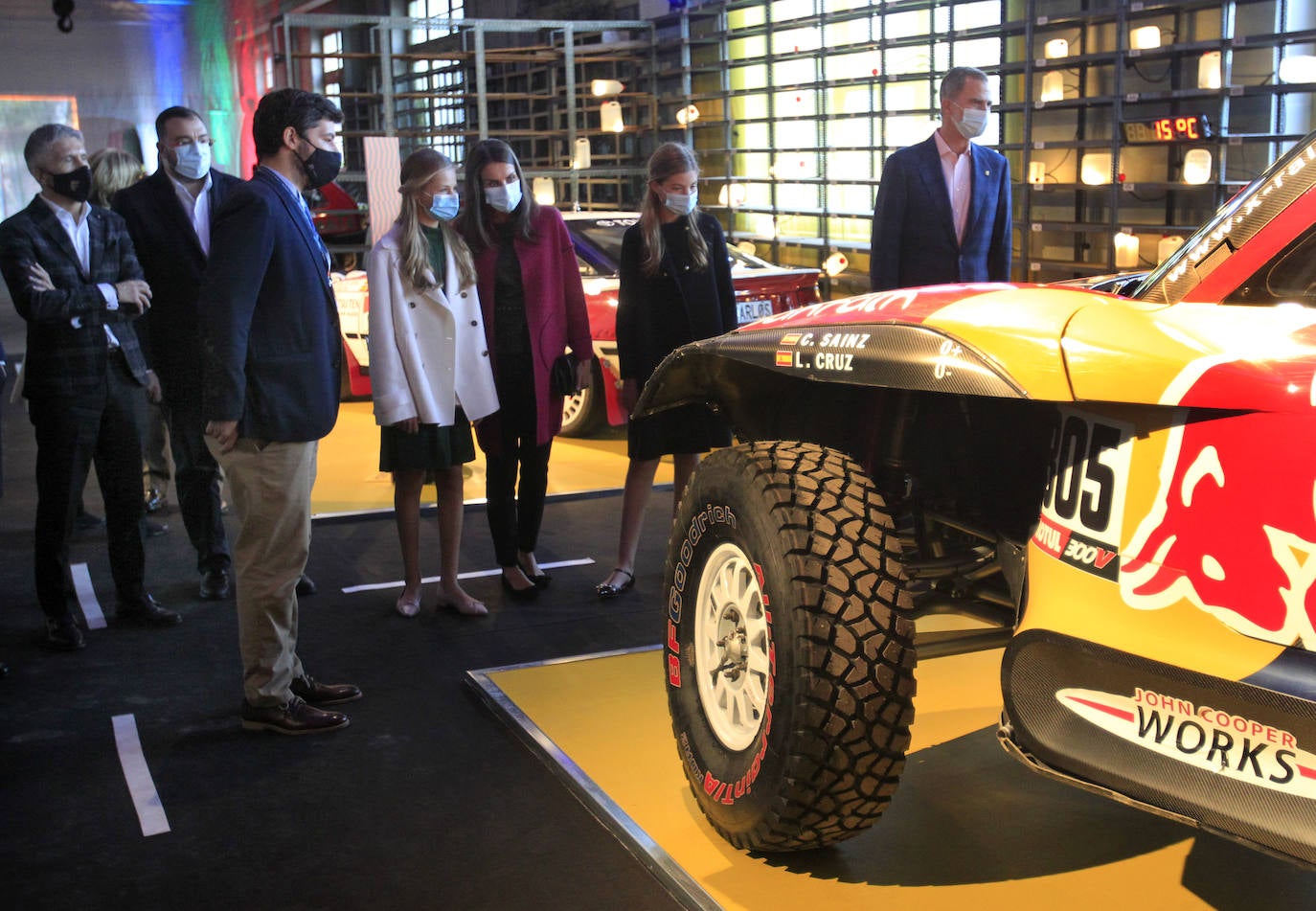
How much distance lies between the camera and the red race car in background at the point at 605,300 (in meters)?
8.41

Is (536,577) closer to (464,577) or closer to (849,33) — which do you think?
(464,577)

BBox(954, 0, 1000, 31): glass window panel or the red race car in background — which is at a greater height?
BBox(954, 0, 1000, 31): glass window panel

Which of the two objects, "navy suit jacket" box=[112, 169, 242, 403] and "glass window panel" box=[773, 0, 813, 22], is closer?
"navy suit jacket" box=[112, 169, 242, 403]

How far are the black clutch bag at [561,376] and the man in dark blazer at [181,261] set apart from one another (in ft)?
4.34

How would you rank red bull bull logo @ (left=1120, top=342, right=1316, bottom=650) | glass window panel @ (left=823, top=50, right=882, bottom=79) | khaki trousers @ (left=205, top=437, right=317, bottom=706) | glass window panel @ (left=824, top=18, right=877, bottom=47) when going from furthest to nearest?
glass window panel @ (left=824, top=18, right=877, bottom=47) → glass window panel @ (left=823, top=50, right=882, bottom=79) → khaki trousers @ (left=205, top=437, right=317, bottom=706) → red bull bull logo @ (left=1120, top=342, right=1316, bottom=650)

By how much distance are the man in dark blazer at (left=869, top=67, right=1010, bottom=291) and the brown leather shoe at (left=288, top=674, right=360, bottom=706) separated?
2473 mm

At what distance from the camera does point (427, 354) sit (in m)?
4.75

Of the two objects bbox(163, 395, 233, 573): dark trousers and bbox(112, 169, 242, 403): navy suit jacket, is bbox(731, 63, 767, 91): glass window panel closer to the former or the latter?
bbox(112, 169, 242, 403): navy suit jacket

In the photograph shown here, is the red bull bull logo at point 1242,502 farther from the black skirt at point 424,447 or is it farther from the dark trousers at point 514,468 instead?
the dark trousers at point 514,468

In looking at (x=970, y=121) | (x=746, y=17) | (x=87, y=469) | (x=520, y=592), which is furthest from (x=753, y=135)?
(x=87, y=469)

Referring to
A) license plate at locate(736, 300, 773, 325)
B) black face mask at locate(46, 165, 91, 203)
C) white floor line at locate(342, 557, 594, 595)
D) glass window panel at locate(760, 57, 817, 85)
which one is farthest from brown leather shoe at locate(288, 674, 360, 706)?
glass window panel at locate(760, 57, 817, 85)

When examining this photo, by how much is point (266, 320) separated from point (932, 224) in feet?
8.37

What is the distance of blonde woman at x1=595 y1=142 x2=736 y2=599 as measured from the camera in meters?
5.15

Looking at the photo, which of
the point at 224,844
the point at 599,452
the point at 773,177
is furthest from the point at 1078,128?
the point at 224,844
